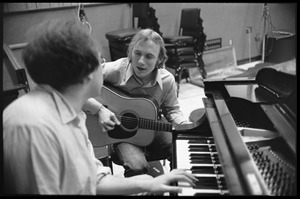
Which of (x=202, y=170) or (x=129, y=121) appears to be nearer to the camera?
(x=202, y=170)

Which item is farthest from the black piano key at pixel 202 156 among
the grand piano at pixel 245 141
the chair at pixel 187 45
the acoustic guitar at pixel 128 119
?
the chair at pixel 187 45

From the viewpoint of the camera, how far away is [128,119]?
220 cm

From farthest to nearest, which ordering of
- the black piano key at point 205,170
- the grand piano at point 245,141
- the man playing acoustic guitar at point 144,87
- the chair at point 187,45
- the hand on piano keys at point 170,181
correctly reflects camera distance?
the chair at point 187,45
the man playing acoustic guitar at point 144,87
the black piano key at point 205,170
the hand on piano keys at point 170,181
the grand piano at point 245,141

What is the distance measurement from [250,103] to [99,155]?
5.33 ft

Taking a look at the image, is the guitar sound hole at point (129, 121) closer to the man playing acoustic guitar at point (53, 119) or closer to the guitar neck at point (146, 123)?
the guitar neck at point (146, 123)

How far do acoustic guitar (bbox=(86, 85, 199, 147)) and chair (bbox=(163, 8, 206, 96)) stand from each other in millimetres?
2686

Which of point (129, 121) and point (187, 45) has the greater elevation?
point (187, 45)

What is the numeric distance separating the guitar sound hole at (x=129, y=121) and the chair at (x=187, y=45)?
272 cm

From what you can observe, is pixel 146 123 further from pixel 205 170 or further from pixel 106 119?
pixel 205 170

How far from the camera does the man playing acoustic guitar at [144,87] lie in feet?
6.94

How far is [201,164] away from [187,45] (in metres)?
3.75

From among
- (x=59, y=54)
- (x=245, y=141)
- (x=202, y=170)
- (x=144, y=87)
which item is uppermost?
(x=59, y=54)

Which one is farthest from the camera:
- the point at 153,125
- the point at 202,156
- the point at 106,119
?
the point at 153,125

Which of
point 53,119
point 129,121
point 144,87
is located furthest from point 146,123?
point 53,119
